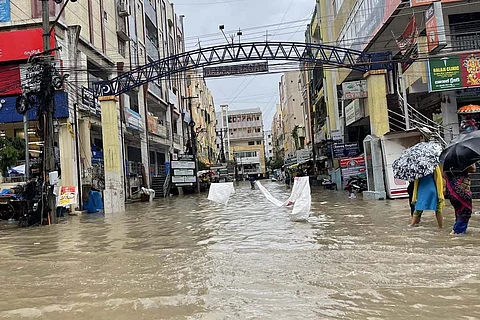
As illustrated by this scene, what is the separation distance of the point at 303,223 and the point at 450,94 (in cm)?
1217

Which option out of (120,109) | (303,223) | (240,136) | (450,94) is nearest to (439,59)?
(450,94)

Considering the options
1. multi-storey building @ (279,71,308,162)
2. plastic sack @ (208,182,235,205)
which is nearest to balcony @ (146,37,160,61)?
plastic sack @ (208,182,235,205)

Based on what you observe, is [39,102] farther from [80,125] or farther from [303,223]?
[303,223]

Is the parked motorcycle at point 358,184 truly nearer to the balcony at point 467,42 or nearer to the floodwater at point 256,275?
the balcony at point 467,42

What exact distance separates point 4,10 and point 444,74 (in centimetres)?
2056

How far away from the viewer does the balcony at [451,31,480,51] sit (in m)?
18.8

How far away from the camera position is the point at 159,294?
5066 mm

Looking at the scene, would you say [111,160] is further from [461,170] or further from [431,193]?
[461,170]

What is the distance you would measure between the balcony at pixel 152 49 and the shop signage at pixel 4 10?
1802 cm

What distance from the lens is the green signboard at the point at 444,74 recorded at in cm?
1820

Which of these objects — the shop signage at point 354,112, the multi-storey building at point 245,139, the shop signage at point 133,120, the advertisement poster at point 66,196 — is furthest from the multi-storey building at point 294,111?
the advertisement poster at point 66,196


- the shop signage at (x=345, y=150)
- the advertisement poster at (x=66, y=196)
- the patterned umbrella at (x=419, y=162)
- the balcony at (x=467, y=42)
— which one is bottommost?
the advertisement poster at (x=66, y=196)

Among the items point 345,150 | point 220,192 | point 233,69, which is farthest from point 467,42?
point 220,192

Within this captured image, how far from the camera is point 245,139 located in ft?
346
